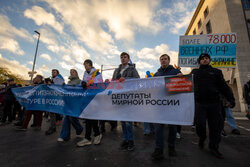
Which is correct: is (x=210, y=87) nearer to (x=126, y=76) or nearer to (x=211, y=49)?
(x=126, y=76)

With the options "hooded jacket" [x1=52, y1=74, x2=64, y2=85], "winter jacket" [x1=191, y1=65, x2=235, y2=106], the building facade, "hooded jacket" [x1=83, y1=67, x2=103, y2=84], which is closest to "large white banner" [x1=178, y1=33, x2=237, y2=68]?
"winter jacket" [x1=191, y1=65, x2=235, y2=106]

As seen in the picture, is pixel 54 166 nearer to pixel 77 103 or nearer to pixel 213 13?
pixel 77 103

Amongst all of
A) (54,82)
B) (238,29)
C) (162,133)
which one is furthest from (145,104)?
(238,29)

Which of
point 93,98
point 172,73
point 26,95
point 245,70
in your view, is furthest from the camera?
point 245,70

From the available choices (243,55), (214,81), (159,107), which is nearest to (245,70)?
(243,55)

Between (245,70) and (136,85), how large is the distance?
13.2 metres

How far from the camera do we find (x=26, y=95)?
158 inches

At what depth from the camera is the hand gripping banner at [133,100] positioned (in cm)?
204

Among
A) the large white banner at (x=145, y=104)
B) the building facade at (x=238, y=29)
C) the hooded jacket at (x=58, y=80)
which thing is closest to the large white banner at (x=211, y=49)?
the large white banner at (x=145, y=104)

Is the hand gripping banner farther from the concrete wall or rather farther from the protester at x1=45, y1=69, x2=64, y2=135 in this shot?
the concrete wall

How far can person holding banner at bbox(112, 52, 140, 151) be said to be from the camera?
2.34 m

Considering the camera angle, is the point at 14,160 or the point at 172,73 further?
the point at 172,73

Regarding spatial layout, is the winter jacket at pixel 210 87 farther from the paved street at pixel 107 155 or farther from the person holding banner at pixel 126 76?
the person holding banner at pixel 126 76

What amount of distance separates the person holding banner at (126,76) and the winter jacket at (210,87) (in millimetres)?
1257
